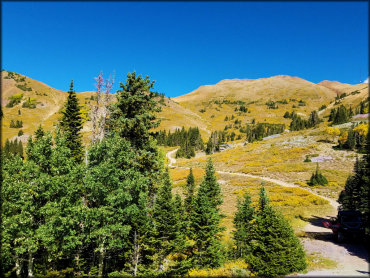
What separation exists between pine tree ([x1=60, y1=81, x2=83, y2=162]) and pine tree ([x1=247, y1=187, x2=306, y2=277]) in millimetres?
19987

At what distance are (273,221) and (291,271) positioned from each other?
10.5 feet

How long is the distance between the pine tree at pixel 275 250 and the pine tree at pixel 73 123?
19987 mm

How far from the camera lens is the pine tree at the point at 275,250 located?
14.7m

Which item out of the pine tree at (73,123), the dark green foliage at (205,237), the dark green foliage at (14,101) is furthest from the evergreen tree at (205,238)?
the dark green foliage at (14,101)

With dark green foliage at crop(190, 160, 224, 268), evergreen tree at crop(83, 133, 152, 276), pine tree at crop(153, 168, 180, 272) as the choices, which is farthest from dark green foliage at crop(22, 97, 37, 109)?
dark green foliage at crop(190, 160, 224, 268)

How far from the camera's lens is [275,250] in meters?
15.3

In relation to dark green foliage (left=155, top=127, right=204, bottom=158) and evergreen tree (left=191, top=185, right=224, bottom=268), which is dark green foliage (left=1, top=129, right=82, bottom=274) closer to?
evergreen tree (left=191, top=185, right=224, bottom=268)

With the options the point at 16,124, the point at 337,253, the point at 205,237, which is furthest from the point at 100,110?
the point at 16,124

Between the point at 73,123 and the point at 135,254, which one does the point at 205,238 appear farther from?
the point at 73,123

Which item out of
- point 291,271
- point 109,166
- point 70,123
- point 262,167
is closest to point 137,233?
point 109,166

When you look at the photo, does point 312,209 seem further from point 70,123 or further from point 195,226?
point 70,123

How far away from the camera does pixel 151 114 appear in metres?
18.8

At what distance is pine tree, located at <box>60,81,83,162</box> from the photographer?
2467 cm

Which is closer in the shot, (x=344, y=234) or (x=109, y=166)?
(x=109, y=166)
